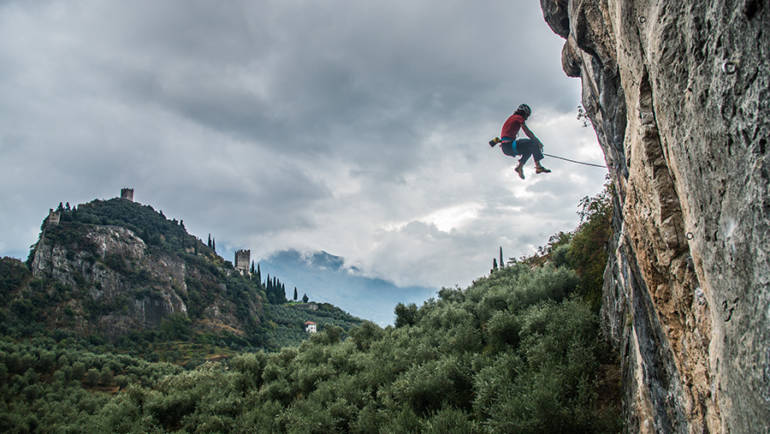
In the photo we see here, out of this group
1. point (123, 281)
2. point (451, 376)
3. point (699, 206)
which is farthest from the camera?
point (123, 281)

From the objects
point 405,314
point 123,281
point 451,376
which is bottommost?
point 451,376

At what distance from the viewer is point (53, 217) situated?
116125 mm

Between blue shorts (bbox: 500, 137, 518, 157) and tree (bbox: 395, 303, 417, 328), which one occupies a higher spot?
blue shorts (bbox: 500, 137, 518, 157)

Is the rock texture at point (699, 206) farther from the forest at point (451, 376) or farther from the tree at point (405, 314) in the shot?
the tree at point (405, 314)

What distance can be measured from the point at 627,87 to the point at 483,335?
11.2 m

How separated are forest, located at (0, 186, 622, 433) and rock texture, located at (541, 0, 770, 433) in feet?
10.2

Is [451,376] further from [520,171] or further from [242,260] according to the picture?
[242,260]

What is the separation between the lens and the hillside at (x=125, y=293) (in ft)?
303

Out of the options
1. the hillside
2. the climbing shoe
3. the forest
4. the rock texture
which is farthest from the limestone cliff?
the rock texture

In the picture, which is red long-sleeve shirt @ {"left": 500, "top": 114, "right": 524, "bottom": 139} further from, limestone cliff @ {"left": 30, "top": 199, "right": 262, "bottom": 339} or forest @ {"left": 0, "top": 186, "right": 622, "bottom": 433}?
limestone cliff @ {"left": 30, "top": 199, "right": 262, "bottom": 339}

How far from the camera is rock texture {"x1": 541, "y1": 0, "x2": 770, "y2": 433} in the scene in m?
2.73

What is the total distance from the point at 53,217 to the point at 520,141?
14171 cm

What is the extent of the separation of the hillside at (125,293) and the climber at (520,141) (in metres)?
100

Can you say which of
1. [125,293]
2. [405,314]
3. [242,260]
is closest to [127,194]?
[242,260]
